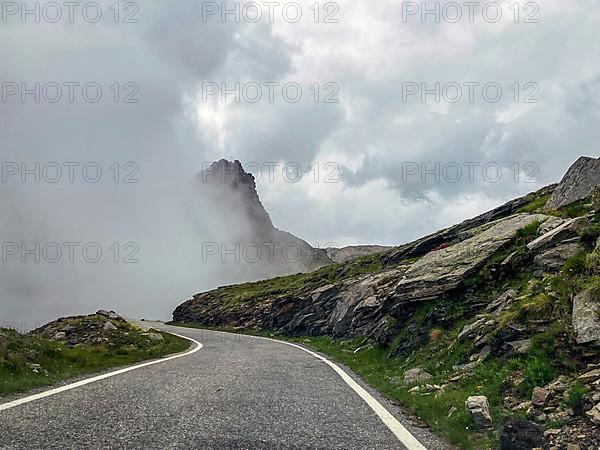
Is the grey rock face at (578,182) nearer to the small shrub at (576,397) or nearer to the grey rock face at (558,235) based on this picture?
the grey rock face at (558,235)

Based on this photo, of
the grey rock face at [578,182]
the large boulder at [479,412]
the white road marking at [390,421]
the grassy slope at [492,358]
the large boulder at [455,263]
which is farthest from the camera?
the grey rock face at [578,182]

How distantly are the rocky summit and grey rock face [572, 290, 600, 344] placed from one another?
0.09ft

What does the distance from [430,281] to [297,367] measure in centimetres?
755

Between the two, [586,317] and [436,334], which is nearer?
[586,317]

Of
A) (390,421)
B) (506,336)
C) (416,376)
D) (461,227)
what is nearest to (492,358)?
(506,336)

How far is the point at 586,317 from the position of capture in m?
9.75

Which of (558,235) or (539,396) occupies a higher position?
(558,235)

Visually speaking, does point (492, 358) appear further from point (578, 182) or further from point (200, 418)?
point (578, 182)

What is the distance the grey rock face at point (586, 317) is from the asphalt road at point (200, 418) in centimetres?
393

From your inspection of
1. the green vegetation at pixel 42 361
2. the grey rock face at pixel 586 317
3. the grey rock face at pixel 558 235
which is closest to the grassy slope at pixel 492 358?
the grey rock face at pixel 586 317

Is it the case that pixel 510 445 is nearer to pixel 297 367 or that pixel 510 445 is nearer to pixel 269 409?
pixel 269 409

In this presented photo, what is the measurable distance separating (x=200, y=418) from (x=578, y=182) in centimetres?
2376

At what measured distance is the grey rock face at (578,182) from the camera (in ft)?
75.7

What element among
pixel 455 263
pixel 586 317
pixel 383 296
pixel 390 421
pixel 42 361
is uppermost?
pixel 455 263
